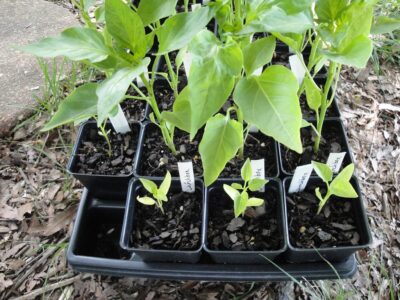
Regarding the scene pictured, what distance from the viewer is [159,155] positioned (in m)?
0.97

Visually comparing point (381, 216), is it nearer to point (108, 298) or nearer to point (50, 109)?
point (108, 298)

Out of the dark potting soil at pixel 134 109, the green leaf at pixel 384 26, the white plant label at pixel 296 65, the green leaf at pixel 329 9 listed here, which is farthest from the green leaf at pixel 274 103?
the dark potting soil at pixel 134 109

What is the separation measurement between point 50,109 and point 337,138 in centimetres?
97

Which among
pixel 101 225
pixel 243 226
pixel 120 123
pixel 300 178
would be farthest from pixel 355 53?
pixel 101 225

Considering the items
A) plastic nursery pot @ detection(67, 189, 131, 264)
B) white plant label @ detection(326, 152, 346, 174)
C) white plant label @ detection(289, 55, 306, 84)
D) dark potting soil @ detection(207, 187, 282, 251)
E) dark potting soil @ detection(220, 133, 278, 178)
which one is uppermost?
white plant label @ detection(289, 55, 306, 84)

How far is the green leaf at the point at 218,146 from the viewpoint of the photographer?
2.14 ft

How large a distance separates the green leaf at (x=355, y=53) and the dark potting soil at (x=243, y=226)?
0.38 m

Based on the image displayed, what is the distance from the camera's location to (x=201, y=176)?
0.90 metres

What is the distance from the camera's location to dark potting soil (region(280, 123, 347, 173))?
929 millimetres

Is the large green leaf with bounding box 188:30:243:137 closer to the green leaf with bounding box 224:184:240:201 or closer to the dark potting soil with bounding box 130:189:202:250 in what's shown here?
the green leaf with bounding box 224:184:240:201

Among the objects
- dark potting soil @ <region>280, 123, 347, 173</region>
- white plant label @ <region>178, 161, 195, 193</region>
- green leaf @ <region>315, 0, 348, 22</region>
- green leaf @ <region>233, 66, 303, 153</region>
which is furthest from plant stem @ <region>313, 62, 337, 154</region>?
white plant label @ <region>178, 161, 195, 193</region>

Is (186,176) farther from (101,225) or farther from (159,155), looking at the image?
(101,225)

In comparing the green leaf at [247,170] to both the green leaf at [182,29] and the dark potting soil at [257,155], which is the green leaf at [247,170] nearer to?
the dark potting soil at [257,155]

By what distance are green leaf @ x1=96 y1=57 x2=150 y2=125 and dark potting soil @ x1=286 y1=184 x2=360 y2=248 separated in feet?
1.60
